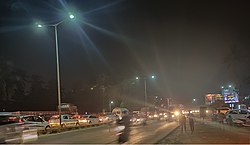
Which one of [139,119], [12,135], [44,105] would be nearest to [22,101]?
[44,105]

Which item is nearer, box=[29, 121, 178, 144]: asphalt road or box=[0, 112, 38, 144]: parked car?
box=[0, 112, 38, 144]: parked car

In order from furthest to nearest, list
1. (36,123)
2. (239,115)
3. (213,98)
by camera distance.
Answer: (213,98)
(239,115)
(36,123)

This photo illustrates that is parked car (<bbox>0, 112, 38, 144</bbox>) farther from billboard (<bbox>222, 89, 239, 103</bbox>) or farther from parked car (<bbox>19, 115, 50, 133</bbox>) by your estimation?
billboard (<bbox>222, 89, 239, 103</bbox>)

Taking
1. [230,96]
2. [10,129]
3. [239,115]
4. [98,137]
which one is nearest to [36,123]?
[98,137]

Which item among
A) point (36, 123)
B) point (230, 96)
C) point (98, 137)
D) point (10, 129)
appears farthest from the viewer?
point (230, 96)

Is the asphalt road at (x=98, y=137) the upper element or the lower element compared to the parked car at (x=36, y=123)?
lower

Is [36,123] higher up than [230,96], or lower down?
lower down

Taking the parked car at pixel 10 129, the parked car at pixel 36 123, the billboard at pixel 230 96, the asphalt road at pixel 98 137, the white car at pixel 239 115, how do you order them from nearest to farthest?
the parked car at pixel 10 129 < the asphalt road at pixel 98 137 < the parked car at pixel 36 123 < the white car at pixel 239 115 < the billboard at pixel 230 96

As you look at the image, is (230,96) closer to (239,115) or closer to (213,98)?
(213,98)

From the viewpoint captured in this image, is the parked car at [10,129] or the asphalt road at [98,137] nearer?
the parked car at [10,129]

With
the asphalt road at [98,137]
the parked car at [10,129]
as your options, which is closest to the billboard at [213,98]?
the asphalt road at [98,137]

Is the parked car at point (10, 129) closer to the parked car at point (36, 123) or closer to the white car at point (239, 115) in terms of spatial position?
the parked car at point (36, 123)

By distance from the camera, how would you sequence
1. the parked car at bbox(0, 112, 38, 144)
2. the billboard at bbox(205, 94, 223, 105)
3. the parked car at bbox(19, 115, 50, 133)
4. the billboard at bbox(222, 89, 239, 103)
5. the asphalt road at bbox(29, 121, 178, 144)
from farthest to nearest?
1. the billboard at bbox(205, 94, 223, 105)
2. the billboard at bbox(222, 89, 239, 103)
3. the parked car at bbox(19, 115, 50, 133)
4. the asphalt road at bbox(29, 121, 178, 144)
5. the parked car at bbox(0, 112, 38, 144)

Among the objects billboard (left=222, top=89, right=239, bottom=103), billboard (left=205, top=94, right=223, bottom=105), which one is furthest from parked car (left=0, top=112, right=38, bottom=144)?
billboard (left=205, top=94, right=223, bottom=105)
